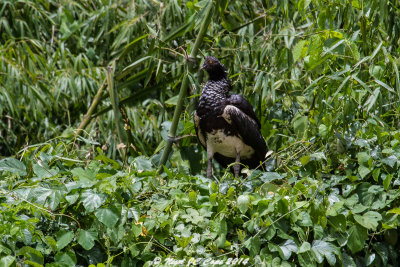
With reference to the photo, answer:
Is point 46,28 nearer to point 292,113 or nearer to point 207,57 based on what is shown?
point 207,57

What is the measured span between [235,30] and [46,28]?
6.95ft

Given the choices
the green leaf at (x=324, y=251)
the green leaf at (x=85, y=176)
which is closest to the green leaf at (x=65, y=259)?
the green leaf at (x=85, y=176)

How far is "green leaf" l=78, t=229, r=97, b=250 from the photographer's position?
3.03 meters

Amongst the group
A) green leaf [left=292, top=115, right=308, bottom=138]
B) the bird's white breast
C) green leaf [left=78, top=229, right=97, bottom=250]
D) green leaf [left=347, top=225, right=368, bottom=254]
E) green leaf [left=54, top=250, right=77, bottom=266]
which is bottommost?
the bird's white breast

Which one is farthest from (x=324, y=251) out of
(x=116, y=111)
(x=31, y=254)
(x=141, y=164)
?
(x=116, y=111)

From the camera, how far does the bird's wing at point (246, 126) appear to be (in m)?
4.48

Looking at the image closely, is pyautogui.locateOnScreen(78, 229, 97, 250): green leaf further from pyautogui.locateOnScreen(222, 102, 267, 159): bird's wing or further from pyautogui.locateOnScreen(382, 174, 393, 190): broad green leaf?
pyautogui.locateOnScreen(222, 102, 267, 159): bird's wing

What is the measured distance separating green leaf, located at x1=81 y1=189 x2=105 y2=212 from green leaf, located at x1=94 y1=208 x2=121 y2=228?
0.04 m

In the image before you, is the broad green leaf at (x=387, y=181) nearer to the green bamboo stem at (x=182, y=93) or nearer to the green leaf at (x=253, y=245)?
the green leaf at (x=253, y=245)

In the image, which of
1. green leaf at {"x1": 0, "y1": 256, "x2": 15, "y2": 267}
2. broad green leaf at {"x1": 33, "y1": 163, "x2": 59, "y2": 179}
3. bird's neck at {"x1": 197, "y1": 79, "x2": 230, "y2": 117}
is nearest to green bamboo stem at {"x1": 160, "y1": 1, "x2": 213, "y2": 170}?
bird's neck at {"x1": 197, "y1": 79, "x2": 230, "y2": 117}

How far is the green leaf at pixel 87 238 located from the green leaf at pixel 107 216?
0.11m

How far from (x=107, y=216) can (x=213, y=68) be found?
1879 millimetres

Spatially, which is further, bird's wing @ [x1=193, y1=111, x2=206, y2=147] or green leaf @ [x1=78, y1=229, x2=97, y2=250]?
bird's wing @ [x1=193, y1=111, x2=206, y2=147]

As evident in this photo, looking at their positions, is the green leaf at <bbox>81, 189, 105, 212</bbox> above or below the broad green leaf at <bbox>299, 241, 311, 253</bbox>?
above
